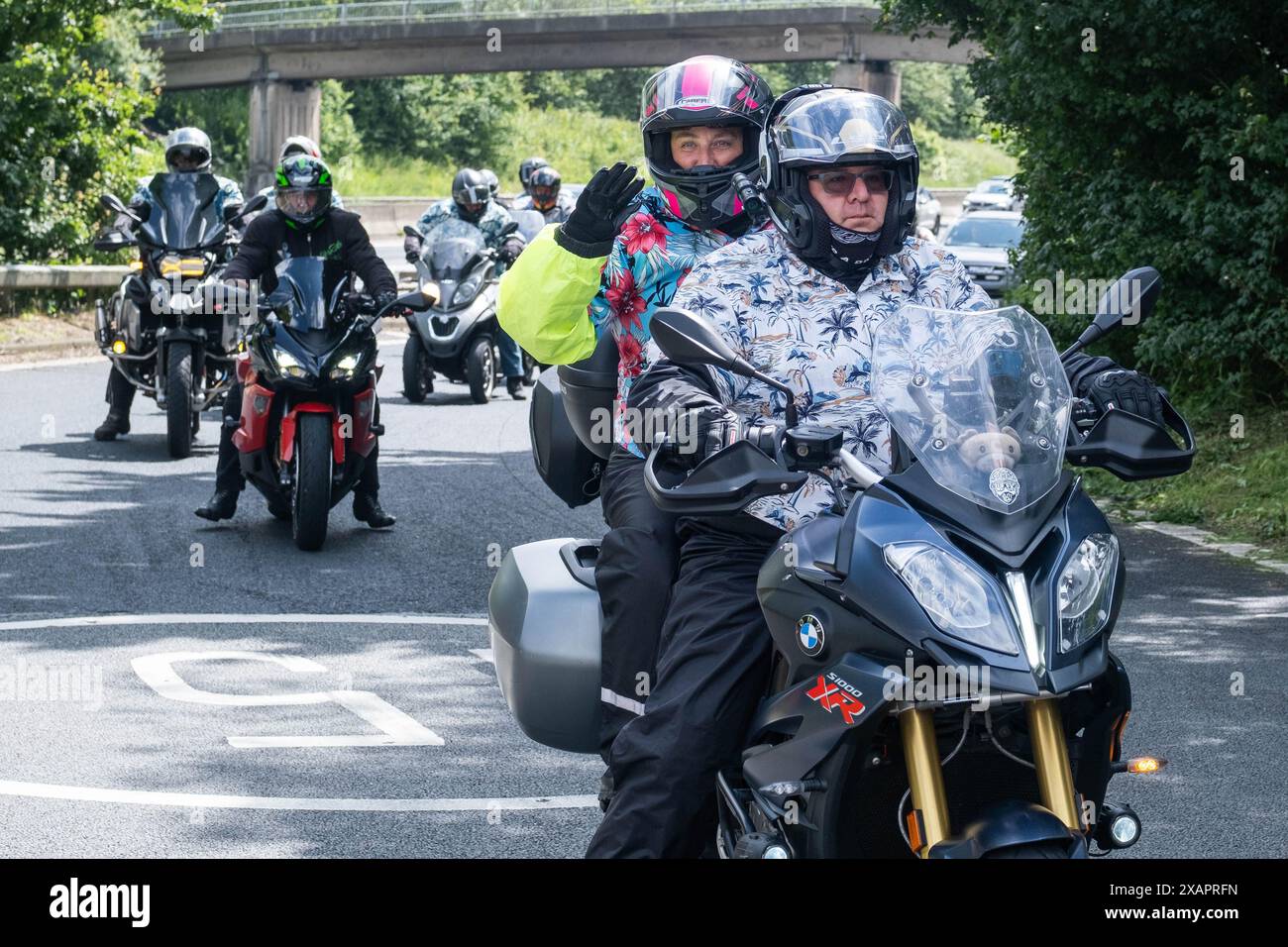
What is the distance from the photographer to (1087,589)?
11.0ft

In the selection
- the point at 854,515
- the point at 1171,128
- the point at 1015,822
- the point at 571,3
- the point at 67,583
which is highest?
the point at 571,3

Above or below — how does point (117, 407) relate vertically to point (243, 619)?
above

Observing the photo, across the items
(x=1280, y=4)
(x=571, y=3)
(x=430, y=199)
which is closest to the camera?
(x=1280, y=4)

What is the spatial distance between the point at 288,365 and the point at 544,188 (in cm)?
1026

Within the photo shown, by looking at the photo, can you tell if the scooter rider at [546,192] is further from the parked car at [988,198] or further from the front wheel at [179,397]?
the parked car at [988,198]

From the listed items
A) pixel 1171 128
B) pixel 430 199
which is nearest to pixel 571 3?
pixel 430 199

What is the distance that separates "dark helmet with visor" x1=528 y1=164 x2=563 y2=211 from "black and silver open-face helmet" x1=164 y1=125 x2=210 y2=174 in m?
5.74

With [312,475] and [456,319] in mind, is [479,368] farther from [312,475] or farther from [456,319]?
[312,475]

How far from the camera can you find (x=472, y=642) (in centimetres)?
786

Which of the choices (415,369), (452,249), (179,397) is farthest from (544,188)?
(179,397)

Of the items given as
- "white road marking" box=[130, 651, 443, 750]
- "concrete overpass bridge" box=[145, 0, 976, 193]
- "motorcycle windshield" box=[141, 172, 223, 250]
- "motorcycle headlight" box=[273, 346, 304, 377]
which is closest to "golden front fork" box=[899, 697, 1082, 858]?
"white road marking" box=[130, 651, 443, 750]

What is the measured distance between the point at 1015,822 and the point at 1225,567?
688cm

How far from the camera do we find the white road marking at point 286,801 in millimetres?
5504

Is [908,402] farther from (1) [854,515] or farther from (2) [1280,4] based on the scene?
(2) [1280,4]
